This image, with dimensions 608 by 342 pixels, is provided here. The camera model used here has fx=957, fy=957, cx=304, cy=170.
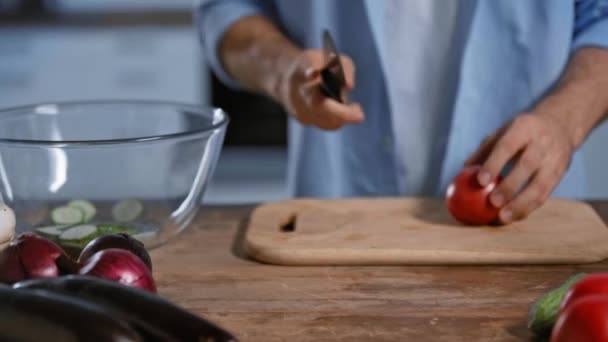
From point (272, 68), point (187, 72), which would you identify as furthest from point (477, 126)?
point (187, 72)

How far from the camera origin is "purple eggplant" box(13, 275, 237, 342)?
82 cm

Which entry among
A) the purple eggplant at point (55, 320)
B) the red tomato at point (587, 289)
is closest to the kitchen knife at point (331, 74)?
the red tomato at point (587, 289)

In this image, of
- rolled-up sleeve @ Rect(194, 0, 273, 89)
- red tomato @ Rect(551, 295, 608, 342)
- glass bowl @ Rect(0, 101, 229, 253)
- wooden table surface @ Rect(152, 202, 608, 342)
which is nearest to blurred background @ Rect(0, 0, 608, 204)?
rolled-up sleeve @ Rect(194, 0, 273, 89)

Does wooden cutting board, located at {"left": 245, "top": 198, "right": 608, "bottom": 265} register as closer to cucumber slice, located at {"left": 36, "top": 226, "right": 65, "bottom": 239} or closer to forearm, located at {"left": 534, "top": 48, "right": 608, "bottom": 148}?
forearm, located at {"left": 534, "top": 48, "right": 608, "bottom": 148}

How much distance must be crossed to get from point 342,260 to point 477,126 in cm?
51

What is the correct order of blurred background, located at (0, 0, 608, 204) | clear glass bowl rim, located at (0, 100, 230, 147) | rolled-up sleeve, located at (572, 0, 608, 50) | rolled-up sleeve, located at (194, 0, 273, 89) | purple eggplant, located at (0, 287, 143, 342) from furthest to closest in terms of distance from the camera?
blurred background, located at (0, 0, 608, 204) < rolled-up sleeve, located at (194, 0, 273, 89) < rolled-up sleeve, located at (572, 0, 608, 50) < clear glass bowl rim, located at (0, 100, 230, 147) < purple eggplant, located at (0, 287, 143, 342)

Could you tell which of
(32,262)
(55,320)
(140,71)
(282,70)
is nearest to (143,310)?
(55,320)

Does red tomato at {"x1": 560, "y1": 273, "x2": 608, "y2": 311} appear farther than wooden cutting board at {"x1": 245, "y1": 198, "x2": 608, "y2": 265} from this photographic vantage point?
No

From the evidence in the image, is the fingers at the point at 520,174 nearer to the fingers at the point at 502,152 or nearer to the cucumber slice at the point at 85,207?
the fingers at the point at 502,152

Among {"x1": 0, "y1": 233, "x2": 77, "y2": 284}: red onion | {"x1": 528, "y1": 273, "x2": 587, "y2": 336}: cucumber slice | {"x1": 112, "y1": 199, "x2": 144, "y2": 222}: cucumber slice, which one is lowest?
{"x1": 112, "y1": 199, "x2": 144, "y2": 222}: cucumber slice

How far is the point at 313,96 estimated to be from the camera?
58.7 inches

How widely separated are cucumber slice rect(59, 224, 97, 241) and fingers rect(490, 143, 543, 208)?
58 centimetres

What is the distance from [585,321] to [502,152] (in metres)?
0.58

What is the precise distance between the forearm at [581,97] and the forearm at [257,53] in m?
0.44
